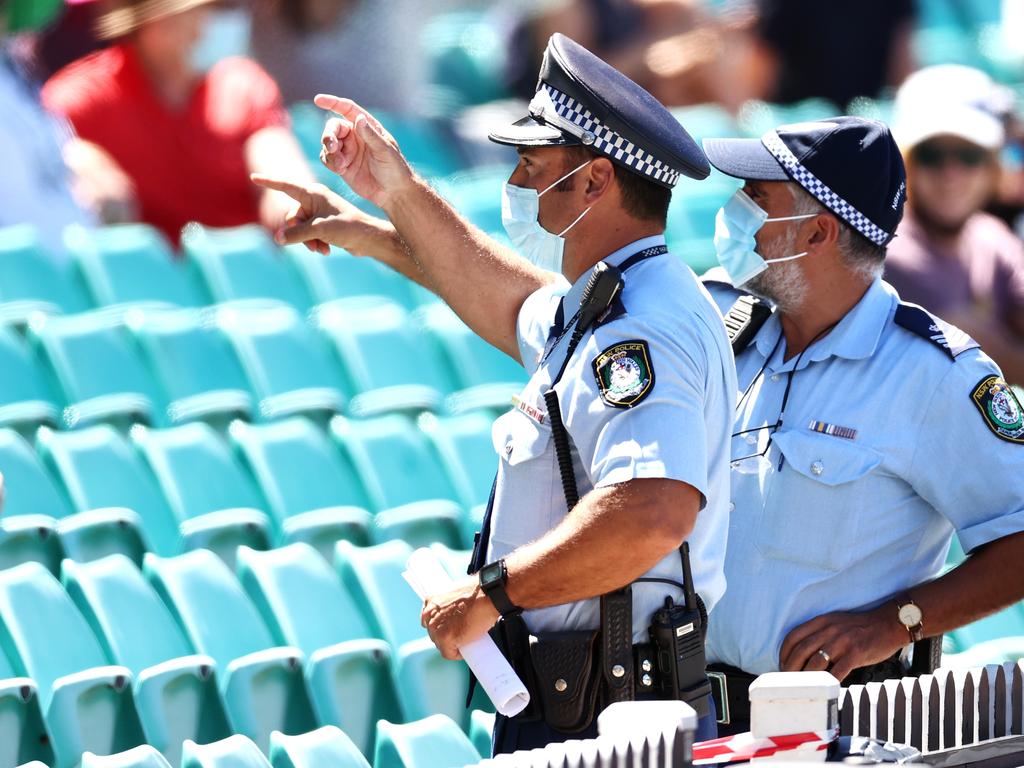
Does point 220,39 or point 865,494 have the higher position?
→ point 220,39

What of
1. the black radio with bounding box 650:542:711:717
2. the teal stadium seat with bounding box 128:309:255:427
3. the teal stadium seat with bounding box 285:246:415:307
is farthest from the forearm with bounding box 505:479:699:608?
the teal stadium seat with bounding box 285:246:415:307

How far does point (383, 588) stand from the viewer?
3.39 metres

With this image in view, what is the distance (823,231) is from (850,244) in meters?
0.05

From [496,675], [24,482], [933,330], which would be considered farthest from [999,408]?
[24,482]

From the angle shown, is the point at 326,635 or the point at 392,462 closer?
the point at 326,635

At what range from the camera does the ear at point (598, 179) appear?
2.33 meters

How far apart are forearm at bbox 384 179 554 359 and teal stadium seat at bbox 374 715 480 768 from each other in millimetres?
678

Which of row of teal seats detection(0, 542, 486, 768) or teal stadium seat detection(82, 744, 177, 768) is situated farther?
row of teal seats detection(0, 542, 486, 768)

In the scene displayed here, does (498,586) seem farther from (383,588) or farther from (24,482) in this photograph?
(24,482)

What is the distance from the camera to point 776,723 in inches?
78.8

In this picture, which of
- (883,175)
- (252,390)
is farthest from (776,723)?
(252,390)

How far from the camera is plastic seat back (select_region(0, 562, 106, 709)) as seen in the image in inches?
117

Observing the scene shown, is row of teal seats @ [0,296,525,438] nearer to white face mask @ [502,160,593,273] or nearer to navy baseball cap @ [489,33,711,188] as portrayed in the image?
white face mask @ [502,160,593,273]

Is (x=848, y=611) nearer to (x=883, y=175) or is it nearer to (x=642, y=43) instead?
(x=883, y=175)
